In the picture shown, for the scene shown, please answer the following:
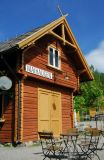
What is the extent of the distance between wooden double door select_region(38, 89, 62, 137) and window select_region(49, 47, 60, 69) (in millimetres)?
1676

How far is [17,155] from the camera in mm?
11250

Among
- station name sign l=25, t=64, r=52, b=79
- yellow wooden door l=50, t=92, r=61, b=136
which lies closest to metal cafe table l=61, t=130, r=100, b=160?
station name sign l=25, t=64, r=52, b=79

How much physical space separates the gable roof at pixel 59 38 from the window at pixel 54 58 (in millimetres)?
786

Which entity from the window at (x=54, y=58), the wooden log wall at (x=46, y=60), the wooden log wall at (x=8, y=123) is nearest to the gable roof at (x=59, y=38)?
the wooden log wall at (x=46, y=60)

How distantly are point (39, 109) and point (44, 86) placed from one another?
153 centimetres

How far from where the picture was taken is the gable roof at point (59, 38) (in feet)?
48.9

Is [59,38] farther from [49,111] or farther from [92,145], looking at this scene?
[92,145]

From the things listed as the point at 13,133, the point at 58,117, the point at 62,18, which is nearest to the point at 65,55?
the point at 62,18

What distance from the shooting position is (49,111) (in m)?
17.1

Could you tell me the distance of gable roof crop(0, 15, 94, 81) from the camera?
1489 cm

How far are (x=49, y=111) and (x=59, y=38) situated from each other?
4.20 metres

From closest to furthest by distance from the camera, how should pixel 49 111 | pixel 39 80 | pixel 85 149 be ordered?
pixel 85 149 < pixel 39 80 < pixel 49 111

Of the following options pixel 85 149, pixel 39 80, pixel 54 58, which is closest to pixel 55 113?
pixel 39 80

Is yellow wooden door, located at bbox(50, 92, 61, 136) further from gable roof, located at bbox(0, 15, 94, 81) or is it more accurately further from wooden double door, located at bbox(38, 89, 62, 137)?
gable roof, located at bbox(0, 15, 94, 81)
